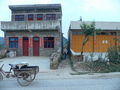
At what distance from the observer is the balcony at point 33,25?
18.6 metres

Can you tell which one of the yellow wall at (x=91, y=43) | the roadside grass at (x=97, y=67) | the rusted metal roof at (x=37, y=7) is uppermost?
the rusted metal roof at (x=37, y=7)

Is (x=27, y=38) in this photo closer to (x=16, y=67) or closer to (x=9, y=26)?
(x=9, y=26)

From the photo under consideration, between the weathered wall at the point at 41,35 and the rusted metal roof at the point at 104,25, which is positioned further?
the weathered wall at the point at 41,35

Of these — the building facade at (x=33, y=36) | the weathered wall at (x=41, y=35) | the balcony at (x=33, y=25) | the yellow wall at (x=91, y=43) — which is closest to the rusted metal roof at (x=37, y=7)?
the building facade at (x=33, y=36)

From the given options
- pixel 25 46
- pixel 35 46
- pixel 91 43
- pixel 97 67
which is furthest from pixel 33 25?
pixel 97 67

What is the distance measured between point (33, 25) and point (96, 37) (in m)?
9.17

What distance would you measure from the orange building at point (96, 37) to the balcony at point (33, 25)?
2403 millimetres

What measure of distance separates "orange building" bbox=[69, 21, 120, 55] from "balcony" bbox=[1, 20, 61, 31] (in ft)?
7.88

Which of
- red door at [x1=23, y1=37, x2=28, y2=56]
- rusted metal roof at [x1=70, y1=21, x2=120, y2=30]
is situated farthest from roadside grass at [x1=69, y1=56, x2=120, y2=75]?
red door at [x1=23, y1=37, x2=28, y2=56]

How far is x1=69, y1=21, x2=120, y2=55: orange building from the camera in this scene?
738 inches

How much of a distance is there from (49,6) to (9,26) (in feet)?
21.8

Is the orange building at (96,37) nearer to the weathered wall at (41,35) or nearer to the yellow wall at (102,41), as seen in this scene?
the yellow wall at (102,41)

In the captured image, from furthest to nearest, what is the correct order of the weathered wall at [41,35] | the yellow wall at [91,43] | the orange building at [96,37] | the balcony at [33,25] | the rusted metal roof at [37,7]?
1. the rusted metal roof at [37,7]
2. the weathered wall at [41,35]
3. the yellow wall at [91,43]
4. the orange building at [96,37]
5. the balcony at [33,25]

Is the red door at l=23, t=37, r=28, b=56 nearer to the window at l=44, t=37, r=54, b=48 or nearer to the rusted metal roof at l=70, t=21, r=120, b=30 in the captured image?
the window at l=44, t=37, r=54, b=48
